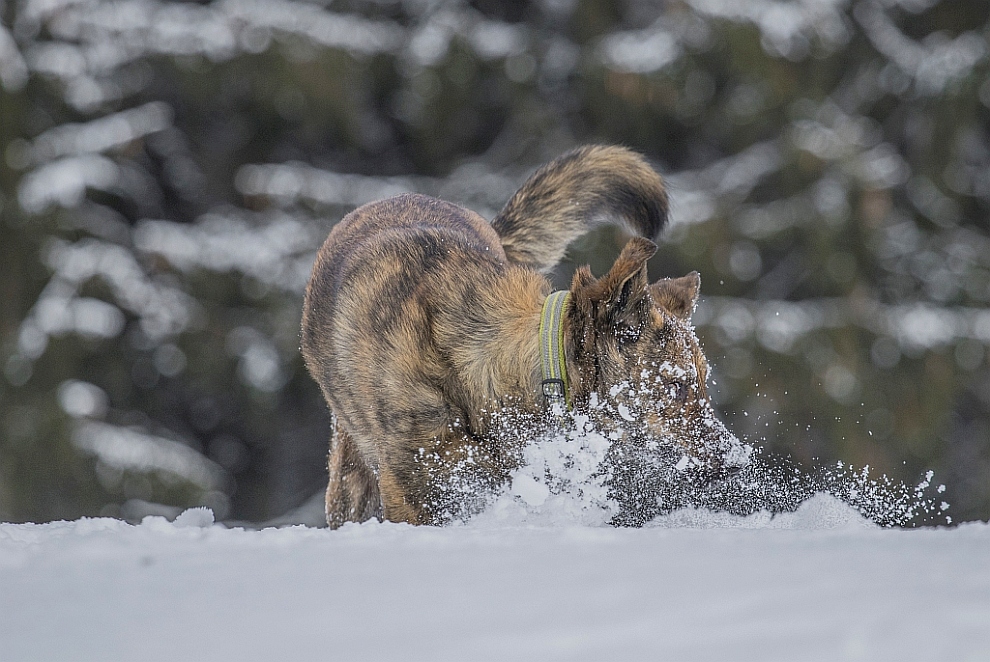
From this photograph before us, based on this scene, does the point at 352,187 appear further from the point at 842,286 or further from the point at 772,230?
the point at 842,286

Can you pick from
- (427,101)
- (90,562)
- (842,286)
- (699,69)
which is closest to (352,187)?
(427,101)

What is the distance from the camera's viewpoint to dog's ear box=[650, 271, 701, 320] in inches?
153

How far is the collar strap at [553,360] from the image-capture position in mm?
3434

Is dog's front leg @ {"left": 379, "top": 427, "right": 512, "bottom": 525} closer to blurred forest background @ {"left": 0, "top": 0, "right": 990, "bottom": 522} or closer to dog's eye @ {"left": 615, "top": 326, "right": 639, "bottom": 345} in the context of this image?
dog's eye @ {"left": 615, "top": 326, "right": 639, "bottom": 345}

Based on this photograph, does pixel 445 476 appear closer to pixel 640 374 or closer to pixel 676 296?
pixel 640 374

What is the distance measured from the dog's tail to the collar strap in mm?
1395

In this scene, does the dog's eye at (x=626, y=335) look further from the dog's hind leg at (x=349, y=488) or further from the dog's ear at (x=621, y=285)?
the dog's hind leg at (x=349, y=488)

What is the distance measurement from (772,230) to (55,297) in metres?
6.67

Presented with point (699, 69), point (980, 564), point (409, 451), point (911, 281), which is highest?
point (980, 564)

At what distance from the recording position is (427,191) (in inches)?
411

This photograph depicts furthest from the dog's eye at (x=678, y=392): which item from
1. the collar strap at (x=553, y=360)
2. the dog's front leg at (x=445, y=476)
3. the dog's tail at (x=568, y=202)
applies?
the dog's tail at (x=568, y=202)

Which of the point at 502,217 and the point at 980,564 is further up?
the point at 980,564

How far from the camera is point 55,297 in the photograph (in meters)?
9.09

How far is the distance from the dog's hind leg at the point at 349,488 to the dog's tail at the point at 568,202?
3.92 ft
